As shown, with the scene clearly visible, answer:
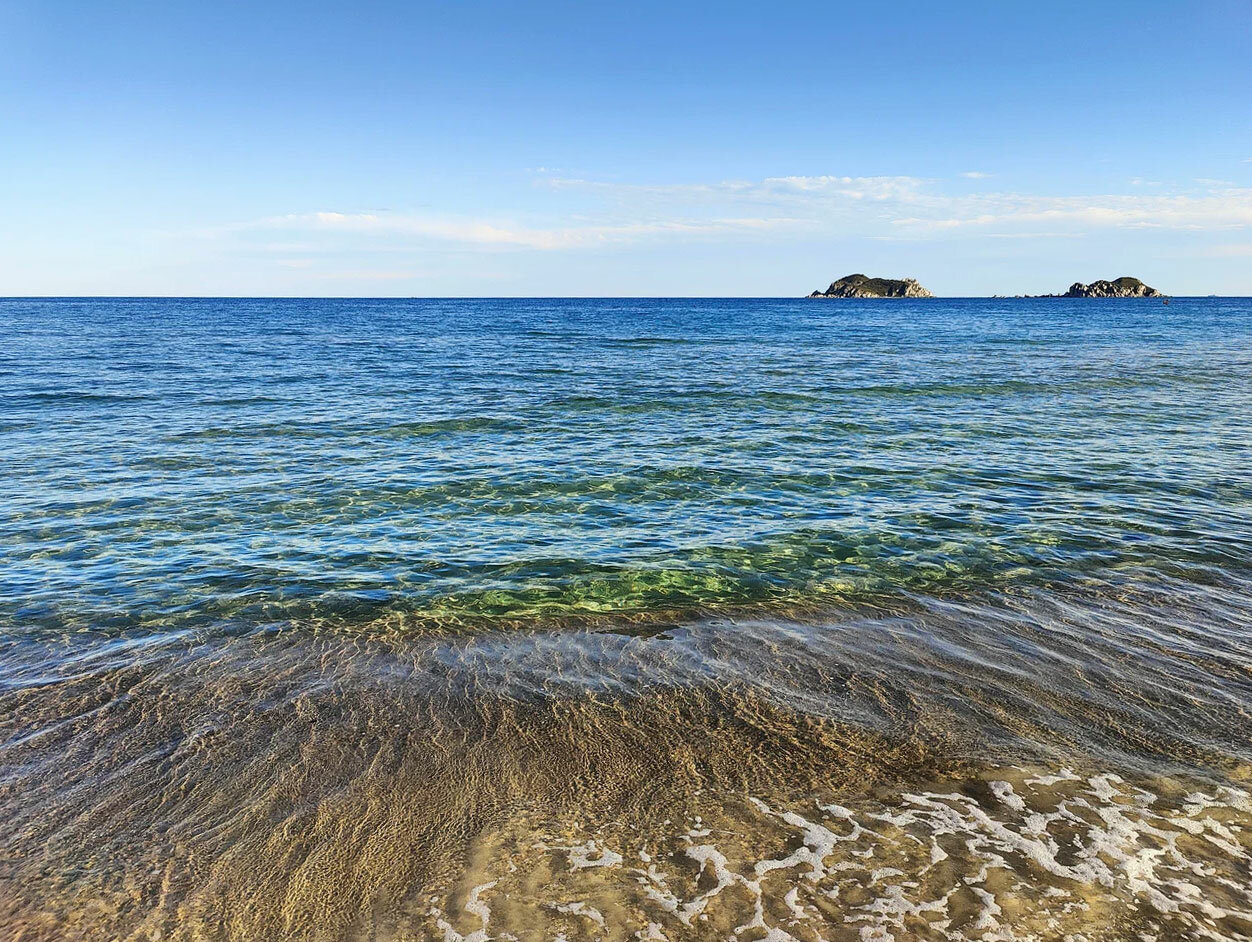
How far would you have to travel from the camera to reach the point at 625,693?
236 inches

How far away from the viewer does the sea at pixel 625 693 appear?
384 centimetres

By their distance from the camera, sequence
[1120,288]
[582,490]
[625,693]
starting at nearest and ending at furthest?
[625,693], [582,490], [1120,288]

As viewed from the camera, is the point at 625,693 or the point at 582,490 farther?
the point at 582,490

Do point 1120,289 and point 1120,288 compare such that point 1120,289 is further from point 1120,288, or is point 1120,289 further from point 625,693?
point 625,693

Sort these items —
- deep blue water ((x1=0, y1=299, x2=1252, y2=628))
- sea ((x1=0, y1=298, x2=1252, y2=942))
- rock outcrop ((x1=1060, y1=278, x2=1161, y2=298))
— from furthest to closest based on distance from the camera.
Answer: rock outcrop ((x1=1060, y1=278, x2=1161, y2=298)) < deep blue water ((x1=0, y1=299, x2=1252, y2=628)) < sea ((x1=0, y1=298, x2=1252, y2=942))

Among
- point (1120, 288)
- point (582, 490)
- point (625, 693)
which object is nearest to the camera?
point (625, 693)

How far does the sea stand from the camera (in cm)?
384

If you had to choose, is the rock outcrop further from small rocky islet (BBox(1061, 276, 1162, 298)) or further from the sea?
the sea

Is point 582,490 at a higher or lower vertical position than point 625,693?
lower

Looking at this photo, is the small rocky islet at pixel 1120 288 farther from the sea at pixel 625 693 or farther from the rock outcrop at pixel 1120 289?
the sea at pixel 625 693

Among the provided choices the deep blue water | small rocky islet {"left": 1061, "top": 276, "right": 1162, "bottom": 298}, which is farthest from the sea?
small rocky islet {"left": 1061, "top": 276, "right": 1162, "bottom": 298}

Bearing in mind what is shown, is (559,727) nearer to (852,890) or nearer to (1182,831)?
(852,890)

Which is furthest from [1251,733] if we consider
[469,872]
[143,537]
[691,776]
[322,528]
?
[143,537]

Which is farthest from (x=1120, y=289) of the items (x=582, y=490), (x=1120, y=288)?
(x=582, y=490)
